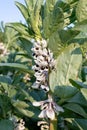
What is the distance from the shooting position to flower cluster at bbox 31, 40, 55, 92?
913 millimetres

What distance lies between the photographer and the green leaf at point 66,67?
910 millimetres

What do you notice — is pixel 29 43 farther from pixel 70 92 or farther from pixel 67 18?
pixel 70 92

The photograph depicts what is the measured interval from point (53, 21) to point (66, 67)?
5.6 inches

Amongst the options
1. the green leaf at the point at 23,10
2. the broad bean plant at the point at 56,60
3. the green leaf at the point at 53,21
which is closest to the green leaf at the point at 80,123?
the broad bean plant at the point at 56,60

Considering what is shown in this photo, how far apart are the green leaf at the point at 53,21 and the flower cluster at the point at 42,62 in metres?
0.08

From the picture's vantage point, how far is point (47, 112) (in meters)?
0.94

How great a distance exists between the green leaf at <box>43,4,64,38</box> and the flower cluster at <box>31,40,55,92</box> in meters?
0.08

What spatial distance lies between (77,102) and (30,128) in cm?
47

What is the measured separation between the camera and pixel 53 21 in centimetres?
98

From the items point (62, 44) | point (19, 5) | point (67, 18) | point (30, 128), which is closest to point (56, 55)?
point (62, 44)

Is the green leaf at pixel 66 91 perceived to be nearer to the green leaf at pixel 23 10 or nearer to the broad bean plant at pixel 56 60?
the broad bean plant at pixel 56 60

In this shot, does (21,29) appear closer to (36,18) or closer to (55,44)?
A: (36,18)

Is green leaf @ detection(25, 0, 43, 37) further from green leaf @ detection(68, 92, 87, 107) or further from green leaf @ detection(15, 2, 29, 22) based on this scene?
green leaf @ detection(68, 92, 87, 107)

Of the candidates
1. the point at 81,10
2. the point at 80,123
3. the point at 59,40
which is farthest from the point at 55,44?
the point at 80,123
